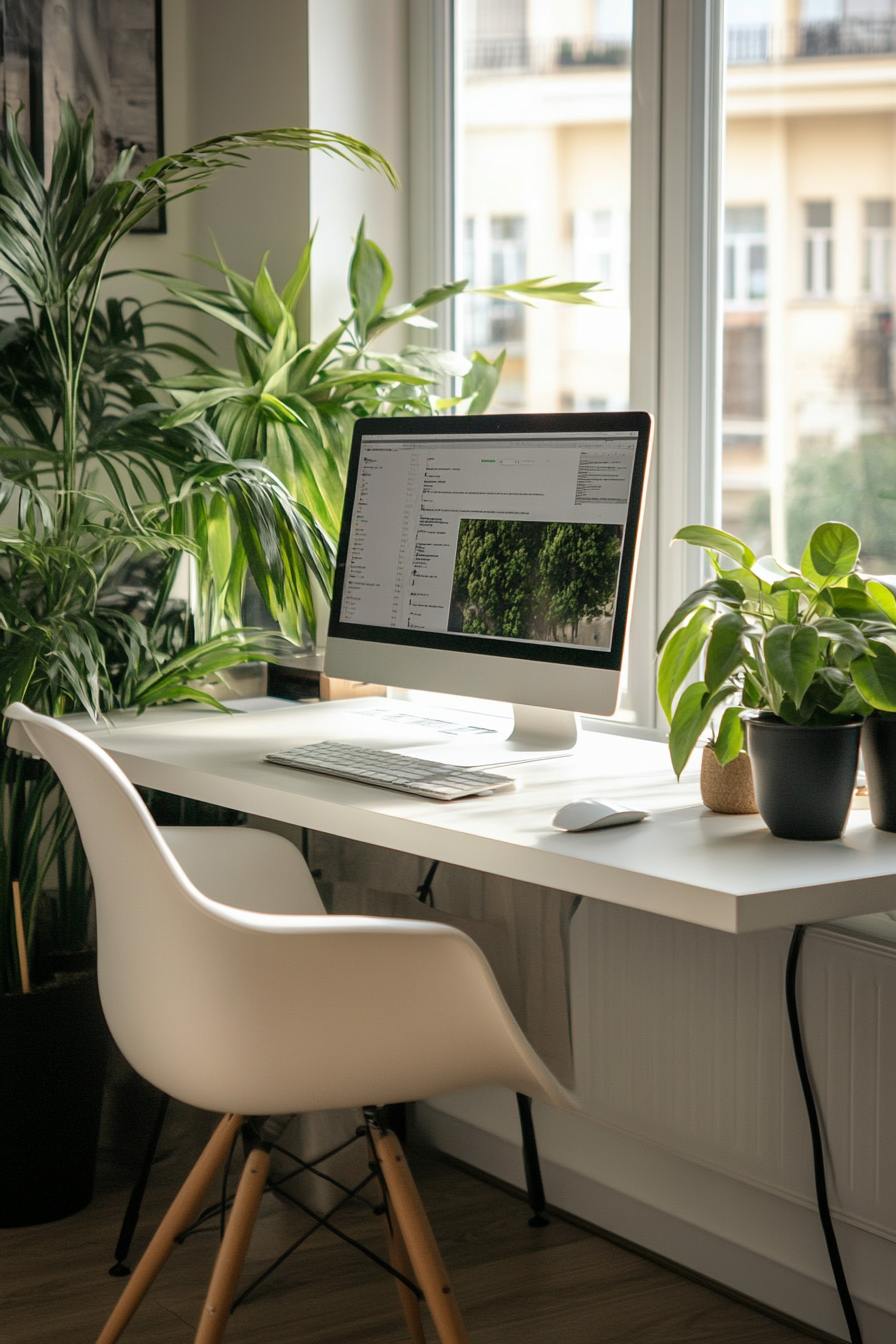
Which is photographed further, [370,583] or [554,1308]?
[370,583]

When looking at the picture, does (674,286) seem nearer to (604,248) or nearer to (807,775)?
(604,248)

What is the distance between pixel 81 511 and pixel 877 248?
1.26m

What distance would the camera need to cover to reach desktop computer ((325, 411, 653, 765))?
2.03 meters

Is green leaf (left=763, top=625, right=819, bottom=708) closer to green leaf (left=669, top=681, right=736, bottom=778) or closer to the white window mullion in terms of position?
green leaf (left=669, top=681, right=736, bottom=778)

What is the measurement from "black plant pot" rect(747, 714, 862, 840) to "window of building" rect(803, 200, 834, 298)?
0.90m

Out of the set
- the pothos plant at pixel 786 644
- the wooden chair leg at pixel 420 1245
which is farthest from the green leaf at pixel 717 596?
the wooden chair leg at pixel 420 1245

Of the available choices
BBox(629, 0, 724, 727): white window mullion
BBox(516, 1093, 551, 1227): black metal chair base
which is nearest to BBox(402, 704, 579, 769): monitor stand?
BBox(629, 0, 724, 727): white window mullion

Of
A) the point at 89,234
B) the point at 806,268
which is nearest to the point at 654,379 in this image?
the point at 806,268

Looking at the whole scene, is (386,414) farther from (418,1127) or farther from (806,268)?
(418,1127)

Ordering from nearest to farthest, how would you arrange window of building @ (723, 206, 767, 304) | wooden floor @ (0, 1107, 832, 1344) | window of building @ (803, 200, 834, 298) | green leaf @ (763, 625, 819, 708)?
1. green leaf @ (763, 625, 819, 708)
2. wooden floor @ (0, 1107, 832, 1344)
3. window of building @ (803, 200, 834, 298)
4. window of building @ (723, 206, 767, 304)

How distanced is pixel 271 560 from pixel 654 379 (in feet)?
2.26

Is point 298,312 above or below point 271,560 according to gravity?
above

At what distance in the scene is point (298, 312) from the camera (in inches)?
113

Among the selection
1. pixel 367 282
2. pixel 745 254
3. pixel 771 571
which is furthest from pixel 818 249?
pixel 367 282
